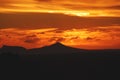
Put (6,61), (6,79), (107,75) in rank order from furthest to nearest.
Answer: (6,61)
(107,75)
(6,79)

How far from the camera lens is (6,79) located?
42969 mm

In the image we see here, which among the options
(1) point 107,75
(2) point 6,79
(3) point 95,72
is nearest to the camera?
(2) point 6,79

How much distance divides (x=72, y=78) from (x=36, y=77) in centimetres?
354

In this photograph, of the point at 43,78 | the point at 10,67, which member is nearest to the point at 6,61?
the point at 10,67

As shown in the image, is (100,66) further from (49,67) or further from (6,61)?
(6,61)

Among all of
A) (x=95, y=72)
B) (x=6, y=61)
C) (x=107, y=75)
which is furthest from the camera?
(x=6, y=61)

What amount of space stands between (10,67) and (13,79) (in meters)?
7.85

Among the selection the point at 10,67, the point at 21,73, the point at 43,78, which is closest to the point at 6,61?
the point at 10,67

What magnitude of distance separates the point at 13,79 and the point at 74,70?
390 inches

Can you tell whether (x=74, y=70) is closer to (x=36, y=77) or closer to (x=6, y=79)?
(x=36, y=77)

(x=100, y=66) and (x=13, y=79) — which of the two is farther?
(x=100, y=66)

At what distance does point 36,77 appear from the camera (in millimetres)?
45531

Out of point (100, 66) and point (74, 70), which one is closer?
point (74, 70)

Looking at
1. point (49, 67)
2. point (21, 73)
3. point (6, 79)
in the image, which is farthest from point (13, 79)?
point (49, 67)
